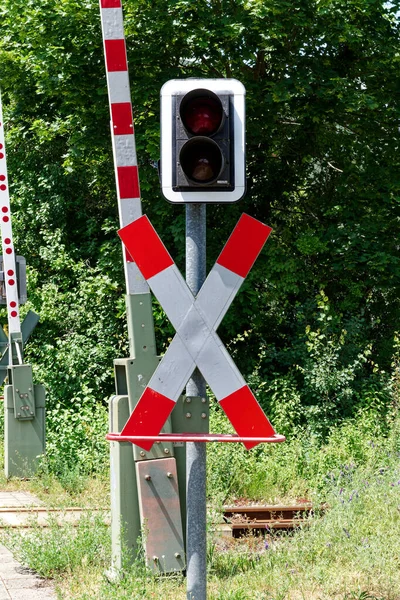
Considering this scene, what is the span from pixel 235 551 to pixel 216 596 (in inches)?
56.0

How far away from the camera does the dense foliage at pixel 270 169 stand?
46.2 ft

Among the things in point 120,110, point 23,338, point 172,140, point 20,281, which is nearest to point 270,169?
point 20,281

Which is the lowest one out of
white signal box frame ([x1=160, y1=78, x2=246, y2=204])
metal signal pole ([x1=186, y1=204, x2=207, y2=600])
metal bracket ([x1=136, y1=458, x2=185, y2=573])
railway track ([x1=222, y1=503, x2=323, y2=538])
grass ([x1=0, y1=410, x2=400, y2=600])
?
railway track ([x1=222, y1=503, x2=323, y2=538])

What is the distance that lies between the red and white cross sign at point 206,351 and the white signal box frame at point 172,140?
185mm

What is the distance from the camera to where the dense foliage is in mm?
14086

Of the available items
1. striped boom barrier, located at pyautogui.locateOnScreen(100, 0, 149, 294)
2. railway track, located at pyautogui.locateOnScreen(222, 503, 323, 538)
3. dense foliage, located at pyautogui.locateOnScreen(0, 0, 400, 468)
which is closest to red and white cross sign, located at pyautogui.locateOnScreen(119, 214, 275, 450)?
striped boom barrier, located at pyautogui.locateOnScreen(100, 0, 149, 294)

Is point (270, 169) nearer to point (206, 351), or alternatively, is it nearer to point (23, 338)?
point (23, 338)

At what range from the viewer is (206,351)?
4.18 m

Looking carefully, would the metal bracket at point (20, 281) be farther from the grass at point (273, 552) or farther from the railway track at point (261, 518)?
the railway track at point (261, 518)

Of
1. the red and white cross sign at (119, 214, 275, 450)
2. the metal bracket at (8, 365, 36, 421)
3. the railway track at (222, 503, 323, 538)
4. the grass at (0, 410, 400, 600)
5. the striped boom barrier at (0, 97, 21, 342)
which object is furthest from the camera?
the striped boom barrier at (0, 97, 21, 342)

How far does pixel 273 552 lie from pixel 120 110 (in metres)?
3.19

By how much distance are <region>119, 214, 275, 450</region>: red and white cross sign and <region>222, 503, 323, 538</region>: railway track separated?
351cm

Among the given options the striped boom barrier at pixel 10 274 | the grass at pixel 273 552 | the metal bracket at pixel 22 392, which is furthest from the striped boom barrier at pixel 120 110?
the striped boom barrier at pixel 10 274

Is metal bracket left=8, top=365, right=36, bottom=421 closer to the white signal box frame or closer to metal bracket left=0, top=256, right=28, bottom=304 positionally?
metal bracket left=0, top=256, right=28, bottom=304
